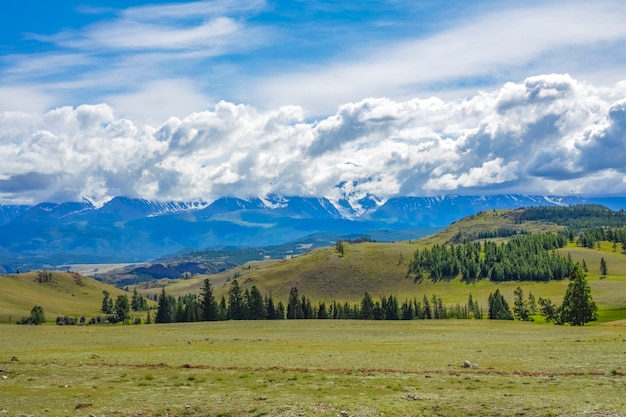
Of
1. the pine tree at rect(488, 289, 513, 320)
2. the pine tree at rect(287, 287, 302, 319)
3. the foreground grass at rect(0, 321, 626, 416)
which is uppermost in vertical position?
the foreground grass at rect(0, 321, 626, 416)

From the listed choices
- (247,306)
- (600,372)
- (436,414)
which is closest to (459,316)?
(247,306)

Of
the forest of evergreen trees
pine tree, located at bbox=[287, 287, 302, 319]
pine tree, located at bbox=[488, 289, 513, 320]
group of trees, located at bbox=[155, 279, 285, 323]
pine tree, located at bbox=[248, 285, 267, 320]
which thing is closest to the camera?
group of trees, located at bbox=[155, 279, 285, 323]

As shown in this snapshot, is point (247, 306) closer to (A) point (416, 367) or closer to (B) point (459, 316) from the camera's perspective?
(B) point (459, 316)

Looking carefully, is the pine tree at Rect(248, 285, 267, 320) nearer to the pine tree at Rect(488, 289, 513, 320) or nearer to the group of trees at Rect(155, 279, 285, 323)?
A: the group of trees at Rect(155, 279, 285, 323)

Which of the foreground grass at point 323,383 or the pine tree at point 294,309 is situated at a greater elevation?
the foreground grass at point 323,383

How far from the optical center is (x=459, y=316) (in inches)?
7308

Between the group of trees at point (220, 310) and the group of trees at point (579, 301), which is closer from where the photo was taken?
the group of trees at point (579, 301)

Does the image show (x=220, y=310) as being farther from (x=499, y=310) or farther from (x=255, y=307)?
(x=499, y=310)

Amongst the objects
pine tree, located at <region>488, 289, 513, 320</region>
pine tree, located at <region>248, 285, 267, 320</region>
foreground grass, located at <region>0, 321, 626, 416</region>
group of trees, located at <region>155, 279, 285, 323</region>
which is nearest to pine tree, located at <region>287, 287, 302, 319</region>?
group of trees, located at <region>155, 279, 285, 323</region>

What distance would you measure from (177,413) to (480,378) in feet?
65.1

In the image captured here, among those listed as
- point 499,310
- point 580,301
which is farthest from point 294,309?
point 580,301

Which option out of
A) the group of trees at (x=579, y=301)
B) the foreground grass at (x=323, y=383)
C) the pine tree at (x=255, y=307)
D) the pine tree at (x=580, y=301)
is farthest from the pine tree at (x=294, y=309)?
the foreground grass at (x=323, y=383)

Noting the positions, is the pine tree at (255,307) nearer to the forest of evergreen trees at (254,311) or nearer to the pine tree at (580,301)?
the forest of evergreen trees at (254,311)

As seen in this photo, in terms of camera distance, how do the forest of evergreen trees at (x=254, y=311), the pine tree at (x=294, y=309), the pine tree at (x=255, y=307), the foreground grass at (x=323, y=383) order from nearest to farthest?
1. the foreground grass at (x=323, y=383)
2. the forest of evergreen trees at (x=254, y=311)
3. the pine tree at (x=255, y=307)
4. the pine tree at (x=294, y=309)
